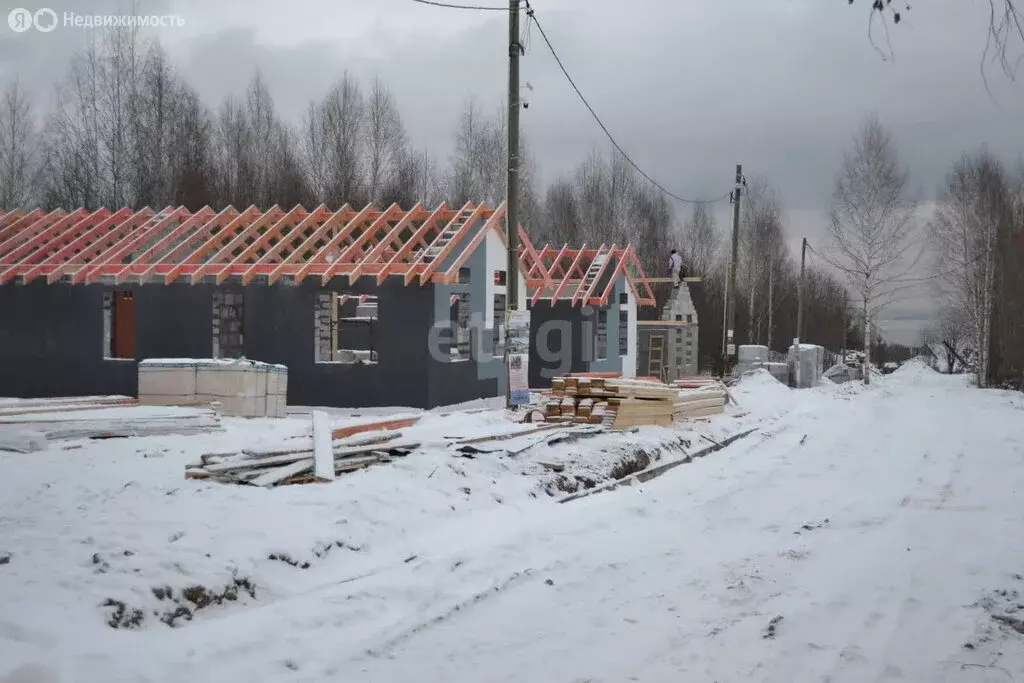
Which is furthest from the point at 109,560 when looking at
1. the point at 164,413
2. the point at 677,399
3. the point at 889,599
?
the point at 677,399

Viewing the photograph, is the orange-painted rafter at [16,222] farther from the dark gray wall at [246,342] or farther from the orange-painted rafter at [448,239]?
the orange-painted rafter at [448,239]

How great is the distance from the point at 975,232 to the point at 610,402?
27.2m

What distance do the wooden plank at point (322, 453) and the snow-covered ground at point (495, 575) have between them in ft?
0.80

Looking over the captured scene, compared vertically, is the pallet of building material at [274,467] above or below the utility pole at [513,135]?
below

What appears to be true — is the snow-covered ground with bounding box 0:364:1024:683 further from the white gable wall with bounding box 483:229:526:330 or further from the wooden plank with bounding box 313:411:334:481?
the white gable wall with bounding box 483:229:526:330

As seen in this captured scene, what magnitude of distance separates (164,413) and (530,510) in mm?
6913

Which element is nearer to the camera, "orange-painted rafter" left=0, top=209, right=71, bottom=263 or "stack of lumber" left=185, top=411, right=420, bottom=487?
"stack of lumber" left=185, top=411, right=420, bottom=487

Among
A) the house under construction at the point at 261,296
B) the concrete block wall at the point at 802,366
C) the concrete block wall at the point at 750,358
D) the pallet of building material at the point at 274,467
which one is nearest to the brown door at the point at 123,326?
the house under construction at the point at 261,296

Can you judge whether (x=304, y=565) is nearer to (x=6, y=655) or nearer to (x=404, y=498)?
(x=404, y=498)

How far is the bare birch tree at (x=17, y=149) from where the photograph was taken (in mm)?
31828

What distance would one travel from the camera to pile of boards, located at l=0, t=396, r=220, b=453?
10617 mm

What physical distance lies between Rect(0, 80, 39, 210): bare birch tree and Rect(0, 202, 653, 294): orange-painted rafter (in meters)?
13.6

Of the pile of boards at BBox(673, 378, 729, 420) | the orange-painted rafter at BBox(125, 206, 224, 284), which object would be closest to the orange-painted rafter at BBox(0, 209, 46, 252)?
the orange-painted rafter at BBox(125, 206, 224, 284)

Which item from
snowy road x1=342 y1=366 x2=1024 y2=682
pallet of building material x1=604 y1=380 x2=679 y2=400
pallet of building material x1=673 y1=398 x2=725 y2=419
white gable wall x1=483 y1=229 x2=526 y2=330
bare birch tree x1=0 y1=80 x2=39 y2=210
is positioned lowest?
snowy road x1=342 y1=366 x2=1024 y2=682
